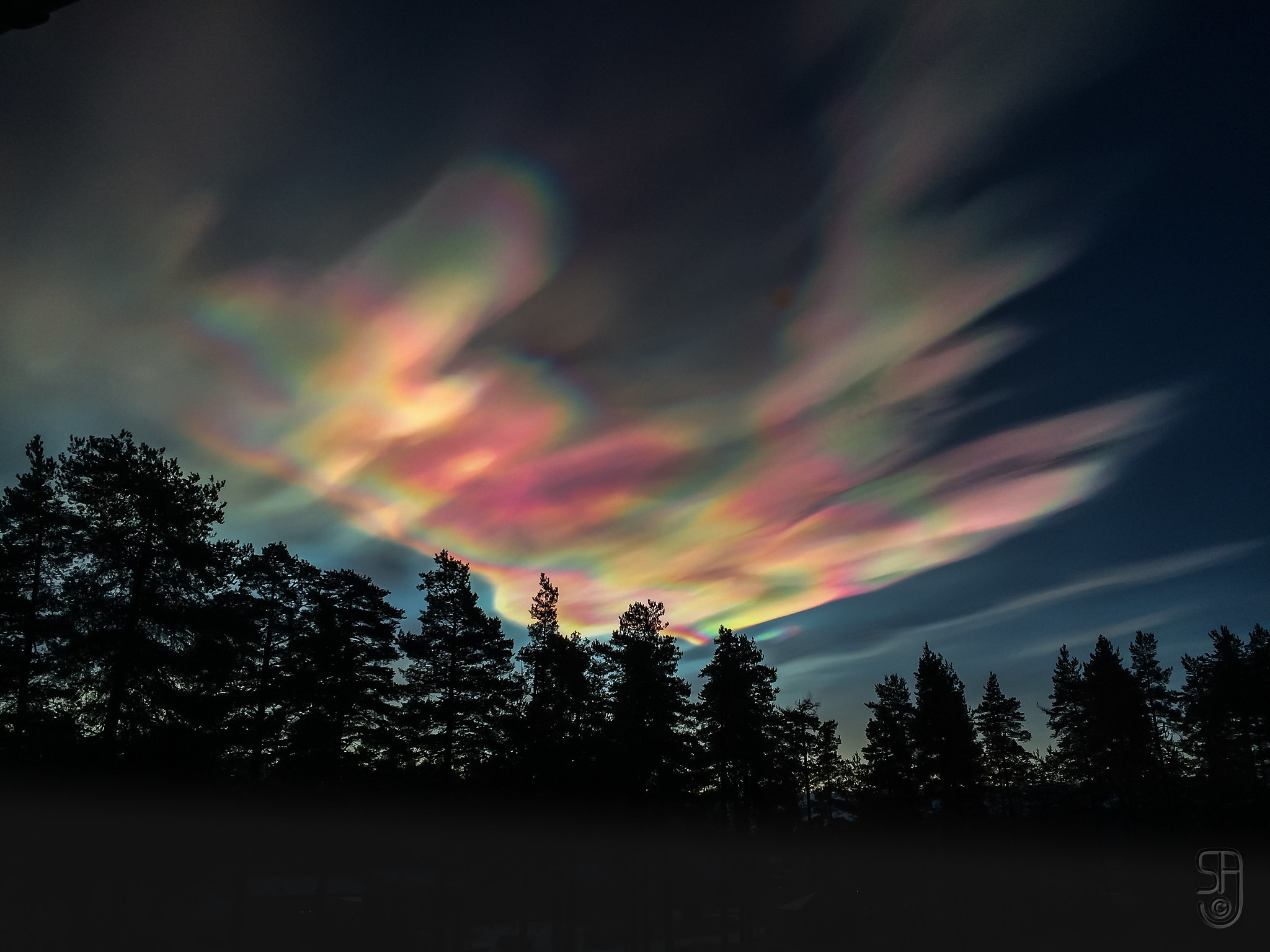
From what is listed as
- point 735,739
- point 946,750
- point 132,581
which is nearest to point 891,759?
point 946,750

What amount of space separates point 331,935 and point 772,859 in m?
46.1

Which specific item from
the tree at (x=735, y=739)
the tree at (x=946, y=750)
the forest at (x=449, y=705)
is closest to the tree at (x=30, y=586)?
the forest at (x=449, y=705)

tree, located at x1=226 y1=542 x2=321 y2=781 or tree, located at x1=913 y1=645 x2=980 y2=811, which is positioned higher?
tree, located at x1=226 y1=542 x2=321 y2=781

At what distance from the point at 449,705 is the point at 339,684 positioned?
6269mm

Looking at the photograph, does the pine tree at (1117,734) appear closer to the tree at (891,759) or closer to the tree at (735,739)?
the tree at (891,759)

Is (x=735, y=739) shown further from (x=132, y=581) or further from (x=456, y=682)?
(x=132, y=581)

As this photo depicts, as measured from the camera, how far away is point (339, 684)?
109ft

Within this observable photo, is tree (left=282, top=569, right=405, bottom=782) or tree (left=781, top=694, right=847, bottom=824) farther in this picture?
tree (left=781, top=694, right=847, bottom=824)

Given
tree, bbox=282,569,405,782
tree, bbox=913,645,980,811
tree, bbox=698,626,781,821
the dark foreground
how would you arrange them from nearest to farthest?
the dark foreground
tree, bbox=282,569,405,782
tree, bbox=698,626,781,821
tree, bbox=913,645,980,811

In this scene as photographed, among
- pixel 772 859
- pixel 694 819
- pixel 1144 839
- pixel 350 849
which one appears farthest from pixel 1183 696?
pixel 350 849

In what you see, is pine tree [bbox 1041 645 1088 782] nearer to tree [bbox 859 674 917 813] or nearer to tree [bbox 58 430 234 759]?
tree [bbox 859 674 917 813]

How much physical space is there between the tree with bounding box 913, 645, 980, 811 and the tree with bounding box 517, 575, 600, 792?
3226 cm

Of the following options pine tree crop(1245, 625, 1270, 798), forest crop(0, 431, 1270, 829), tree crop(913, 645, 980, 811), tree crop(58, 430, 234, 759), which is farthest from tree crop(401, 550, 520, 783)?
pine tree crop(1245, 625, 1270, 798)

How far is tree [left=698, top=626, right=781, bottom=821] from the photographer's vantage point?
148 feet
